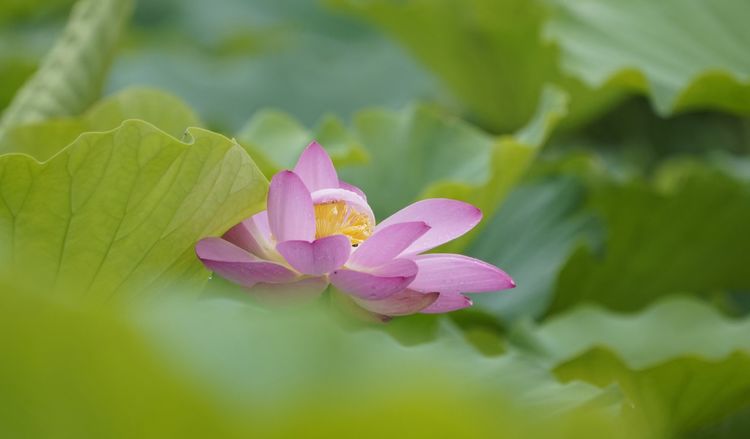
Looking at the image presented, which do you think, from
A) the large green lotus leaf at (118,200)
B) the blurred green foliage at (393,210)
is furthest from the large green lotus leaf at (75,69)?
the large green lotus leaf at (118,200)

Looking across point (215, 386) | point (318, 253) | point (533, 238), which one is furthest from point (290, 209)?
point (533, 238)

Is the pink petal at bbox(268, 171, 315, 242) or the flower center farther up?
the pink petal at bbox(268, 171, 315, 242)

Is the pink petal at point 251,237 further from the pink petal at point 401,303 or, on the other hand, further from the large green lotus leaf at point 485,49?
the large green lotus leaf at point 485,49

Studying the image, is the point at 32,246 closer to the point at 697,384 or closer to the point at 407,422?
the point at 407,422

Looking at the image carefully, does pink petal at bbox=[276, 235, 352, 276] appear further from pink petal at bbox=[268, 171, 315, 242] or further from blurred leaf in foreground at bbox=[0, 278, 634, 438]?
blurred leaf in foreground at bbox=[0, 278, 634, 438]

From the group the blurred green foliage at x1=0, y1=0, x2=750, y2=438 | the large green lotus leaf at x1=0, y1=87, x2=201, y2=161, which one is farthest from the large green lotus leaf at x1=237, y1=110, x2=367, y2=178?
the large green lotus leaf at x1=0, y1=87, x2=201, y2=161

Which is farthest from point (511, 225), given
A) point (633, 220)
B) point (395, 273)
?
point (395, 273)
